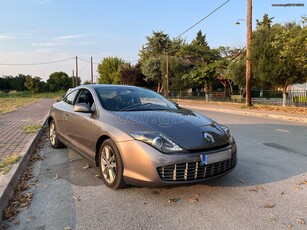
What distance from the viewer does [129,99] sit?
4.95m

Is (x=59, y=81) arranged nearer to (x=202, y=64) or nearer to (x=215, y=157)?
(x=202, y=64)

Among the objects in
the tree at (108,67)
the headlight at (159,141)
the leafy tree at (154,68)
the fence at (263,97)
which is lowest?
the headlight at (159,141)

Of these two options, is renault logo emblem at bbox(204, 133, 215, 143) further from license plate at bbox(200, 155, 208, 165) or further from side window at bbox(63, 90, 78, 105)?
side window at bbox(63, 90, 78, 105)

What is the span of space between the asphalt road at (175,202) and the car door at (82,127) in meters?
0.44

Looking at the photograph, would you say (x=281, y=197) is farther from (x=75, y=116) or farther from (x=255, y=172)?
(x=75, y=116)

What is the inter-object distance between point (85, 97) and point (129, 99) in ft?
2.99

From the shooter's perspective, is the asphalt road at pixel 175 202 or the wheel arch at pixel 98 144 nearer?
the asphalt road at pixel 175 202

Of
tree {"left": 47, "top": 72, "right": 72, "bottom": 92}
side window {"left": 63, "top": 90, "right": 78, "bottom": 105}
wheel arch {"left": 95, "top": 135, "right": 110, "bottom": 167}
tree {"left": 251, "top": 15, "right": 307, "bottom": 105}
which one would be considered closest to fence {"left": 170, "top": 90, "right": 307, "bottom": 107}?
tree {"left": 251, "top": 15, "right": 307, "bottom": 105}

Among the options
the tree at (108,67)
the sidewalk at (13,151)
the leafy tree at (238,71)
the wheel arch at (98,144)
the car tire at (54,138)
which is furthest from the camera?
the tree at (108,67)

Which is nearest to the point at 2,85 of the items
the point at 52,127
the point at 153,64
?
the point at 153,64

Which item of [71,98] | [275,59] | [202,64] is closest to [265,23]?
[202,64]

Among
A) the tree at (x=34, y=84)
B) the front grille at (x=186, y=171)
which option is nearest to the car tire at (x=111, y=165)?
Result: the front grille at (x=186, y=171)

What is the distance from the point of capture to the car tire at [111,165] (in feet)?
12.2

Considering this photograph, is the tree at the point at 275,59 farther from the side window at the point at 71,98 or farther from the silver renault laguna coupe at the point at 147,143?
the silver renault laguna coupe at the point at 147,143
